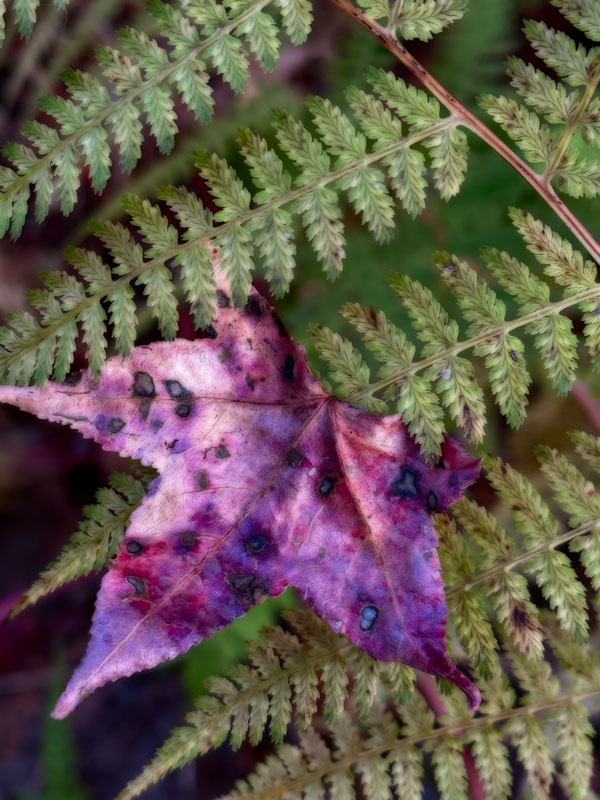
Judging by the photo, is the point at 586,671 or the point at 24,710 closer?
the point at 586,671

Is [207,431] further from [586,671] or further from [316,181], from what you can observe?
[586,671]

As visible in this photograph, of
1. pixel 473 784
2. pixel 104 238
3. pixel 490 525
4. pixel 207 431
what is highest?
pixel 104 238

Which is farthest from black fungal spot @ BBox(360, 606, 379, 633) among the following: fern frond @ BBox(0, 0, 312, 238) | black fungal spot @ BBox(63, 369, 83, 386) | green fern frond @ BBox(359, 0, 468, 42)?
green fern frond @ BBox(359, 0, 468, 42)

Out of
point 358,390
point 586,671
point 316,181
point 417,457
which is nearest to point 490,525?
point 417,457

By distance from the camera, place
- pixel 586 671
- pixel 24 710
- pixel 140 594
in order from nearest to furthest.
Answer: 1. pixel 140 594
2. pixel 586 671
3. pixel 24 710

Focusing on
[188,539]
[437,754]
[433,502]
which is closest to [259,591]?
[188,539]

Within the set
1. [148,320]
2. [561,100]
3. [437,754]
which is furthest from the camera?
[148,320]

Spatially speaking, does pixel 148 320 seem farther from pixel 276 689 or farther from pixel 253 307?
pixel 276 689
